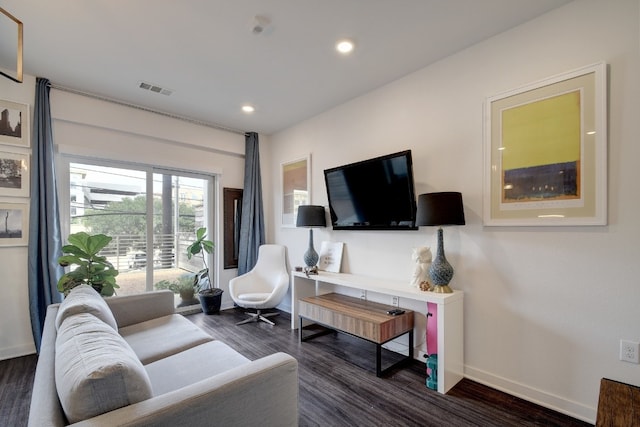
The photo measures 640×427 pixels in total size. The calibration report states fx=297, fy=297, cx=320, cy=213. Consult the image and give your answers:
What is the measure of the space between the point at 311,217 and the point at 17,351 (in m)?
3.30

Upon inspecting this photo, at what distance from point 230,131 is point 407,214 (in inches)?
124

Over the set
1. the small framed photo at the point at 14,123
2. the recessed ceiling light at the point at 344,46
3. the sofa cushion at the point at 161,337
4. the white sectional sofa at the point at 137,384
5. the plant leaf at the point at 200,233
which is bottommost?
the sofa cushion at the point at 161,337

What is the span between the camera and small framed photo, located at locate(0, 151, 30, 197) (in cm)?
293

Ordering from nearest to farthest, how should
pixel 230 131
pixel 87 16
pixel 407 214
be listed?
pixel 87 16 < pixel 407 214 < pixel 230 131

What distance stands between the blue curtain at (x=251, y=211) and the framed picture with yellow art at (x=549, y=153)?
3322 millimetres

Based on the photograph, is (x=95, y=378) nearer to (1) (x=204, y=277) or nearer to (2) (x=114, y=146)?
(2) (x=114, y=146)

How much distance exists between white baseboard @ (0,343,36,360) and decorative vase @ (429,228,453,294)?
4032mm

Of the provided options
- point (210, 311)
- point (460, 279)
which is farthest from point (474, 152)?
point (210, 311)

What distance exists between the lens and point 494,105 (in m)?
2.43

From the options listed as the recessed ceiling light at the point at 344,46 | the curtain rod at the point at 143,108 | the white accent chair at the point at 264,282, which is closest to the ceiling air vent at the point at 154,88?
the curtain rod at the point at 143,108

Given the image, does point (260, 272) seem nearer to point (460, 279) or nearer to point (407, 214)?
point (407, 214)

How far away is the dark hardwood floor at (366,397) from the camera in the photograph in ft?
6.61

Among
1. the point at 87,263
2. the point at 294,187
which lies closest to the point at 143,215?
the point at 87,263

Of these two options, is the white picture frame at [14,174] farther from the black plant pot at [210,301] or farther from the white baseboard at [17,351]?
the black plant pot at [210,301]
